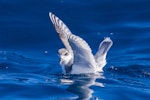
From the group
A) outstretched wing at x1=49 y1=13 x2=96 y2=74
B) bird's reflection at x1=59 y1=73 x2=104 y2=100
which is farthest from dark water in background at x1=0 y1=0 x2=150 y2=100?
outstretched wing at x1=49 y1=13 x2=96 y2=74

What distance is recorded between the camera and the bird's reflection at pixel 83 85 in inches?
429

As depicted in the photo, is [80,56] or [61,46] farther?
[61,46]

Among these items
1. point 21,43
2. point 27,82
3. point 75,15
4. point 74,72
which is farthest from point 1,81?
point 75,15

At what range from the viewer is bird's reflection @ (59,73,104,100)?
10898 mm

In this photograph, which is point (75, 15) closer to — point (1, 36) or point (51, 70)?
point (1, 36)

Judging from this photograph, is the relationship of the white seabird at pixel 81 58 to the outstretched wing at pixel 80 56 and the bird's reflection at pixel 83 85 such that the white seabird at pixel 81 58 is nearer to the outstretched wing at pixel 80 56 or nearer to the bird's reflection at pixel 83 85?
the outstretched wing at pixel 80 56

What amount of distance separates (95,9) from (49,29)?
4.32 ft

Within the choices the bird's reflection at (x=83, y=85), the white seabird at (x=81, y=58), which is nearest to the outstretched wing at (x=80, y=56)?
the white seabird at (x=81, y=58)

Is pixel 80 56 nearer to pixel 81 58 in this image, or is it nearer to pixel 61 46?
pixel 81 58

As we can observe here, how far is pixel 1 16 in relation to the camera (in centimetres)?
1550

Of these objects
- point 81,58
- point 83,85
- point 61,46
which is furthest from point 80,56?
point 61,46

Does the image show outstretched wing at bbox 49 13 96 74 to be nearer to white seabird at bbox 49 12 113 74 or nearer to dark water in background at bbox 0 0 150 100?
white seabird at bbox 49 12 113 74

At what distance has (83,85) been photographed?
11.7 meters

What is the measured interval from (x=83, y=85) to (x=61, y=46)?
10.5ft
